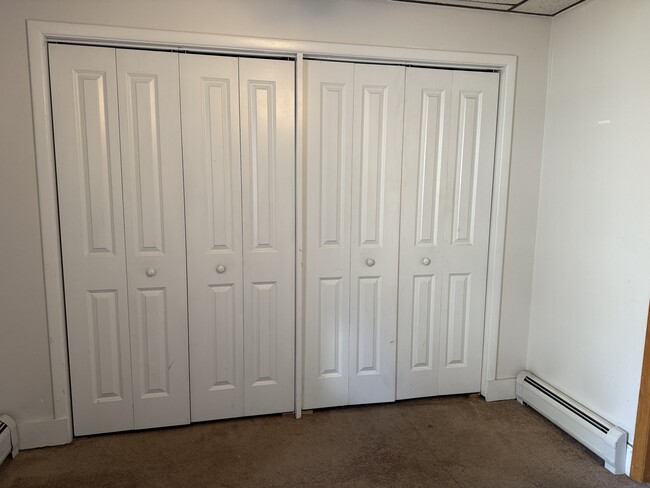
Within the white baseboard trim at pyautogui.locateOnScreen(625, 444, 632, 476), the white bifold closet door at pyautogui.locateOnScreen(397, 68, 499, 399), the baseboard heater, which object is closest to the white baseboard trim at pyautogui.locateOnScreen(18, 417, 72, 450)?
the white bifold closet door at pyautogui.locateOnScreen(397, 68, 499, 399)

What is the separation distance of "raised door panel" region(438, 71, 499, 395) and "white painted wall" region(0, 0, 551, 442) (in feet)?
0.53

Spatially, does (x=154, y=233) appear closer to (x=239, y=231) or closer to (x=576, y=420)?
(x=239, y=231)

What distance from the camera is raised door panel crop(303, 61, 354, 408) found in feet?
7.67

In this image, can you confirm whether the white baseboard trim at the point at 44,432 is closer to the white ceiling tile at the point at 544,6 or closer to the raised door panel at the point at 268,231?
the raised door panel at the point at 268,231

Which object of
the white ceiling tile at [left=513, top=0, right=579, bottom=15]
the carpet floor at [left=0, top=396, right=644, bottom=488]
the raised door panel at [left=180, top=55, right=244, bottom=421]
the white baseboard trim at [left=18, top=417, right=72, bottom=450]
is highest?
the white ceiling tile at [left=513, top=0, right=579, bottom=15]

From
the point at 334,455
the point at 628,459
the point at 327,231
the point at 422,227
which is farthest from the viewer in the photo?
the point at 422,227

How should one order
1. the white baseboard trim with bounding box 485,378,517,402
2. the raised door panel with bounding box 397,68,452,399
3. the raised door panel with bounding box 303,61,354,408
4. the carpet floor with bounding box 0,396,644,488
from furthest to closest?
1. the white baseboard trim with bounding box 485,378,517,402
2. the raised door panel with bounding box 397,68,452,399
3. the raised door panel with bounding box 303,61,354,408
4. the carpet floor with bounding box 0,396,644,488

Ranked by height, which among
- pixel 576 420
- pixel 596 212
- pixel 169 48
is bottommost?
pixel 576 420

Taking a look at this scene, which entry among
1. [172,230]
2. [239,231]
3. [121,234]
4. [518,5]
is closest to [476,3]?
[518,5]

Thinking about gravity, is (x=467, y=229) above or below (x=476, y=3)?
below

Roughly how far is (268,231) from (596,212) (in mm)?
1699

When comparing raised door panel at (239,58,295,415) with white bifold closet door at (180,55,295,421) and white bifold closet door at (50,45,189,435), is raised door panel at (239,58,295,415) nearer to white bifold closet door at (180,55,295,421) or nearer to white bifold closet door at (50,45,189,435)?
white bifold closet door at (180,55,295,421)

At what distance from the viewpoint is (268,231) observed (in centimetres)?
237

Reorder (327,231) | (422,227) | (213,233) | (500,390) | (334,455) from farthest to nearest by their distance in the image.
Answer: (500,390)
(422,227)
(327,231)
(213,233)
(334,455)
